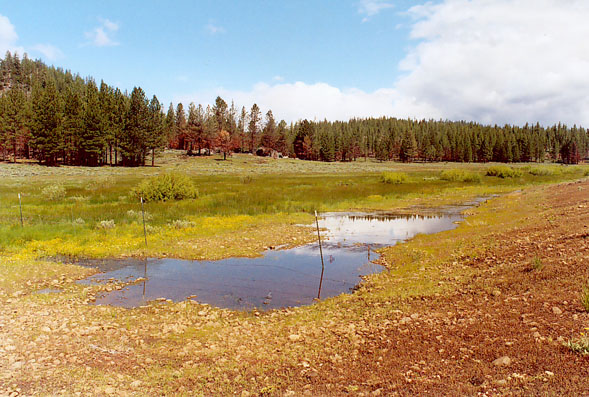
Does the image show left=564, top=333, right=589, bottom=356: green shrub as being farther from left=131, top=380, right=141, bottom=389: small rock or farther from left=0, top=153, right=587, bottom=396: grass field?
left=131, top=380, right=141, bottom=389: small rock

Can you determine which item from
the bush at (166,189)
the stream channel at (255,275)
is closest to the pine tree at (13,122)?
the bush at (166,189)

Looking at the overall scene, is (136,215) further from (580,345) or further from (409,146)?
(409,146)

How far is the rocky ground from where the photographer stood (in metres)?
6.73

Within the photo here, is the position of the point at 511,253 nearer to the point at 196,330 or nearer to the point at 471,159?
the point at 196,330

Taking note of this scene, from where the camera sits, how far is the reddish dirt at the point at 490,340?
241 inches

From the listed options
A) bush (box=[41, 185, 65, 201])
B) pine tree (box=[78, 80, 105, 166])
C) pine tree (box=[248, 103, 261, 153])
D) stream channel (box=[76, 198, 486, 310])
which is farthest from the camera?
pine tree (box=[248, 103, 261, 153])

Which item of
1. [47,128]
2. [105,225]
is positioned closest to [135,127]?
[47,128]

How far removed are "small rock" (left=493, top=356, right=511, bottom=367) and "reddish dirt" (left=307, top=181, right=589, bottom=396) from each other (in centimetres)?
6

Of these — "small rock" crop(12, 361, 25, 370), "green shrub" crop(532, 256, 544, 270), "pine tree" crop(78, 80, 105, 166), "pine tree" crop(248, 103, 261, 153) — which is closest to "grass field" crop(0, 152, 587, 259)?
"small rock" crop(12, 361, 25, 370)

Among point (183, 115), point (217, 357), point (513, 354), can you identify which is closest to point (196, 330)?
point (217, 357)

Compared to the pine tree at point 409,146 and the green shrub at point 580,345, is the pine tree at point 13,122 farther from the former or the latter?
the pine tree at point 409,146

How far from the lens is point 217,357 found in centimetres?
844

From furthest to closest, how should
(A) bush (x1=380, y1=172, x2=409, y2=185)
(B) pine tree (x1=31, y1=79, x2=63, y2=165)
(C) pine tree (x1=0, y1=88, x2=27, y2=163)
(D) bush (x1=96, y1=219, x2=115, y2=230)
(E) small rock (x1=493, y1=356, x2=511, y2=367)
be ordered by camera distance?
(C) pine tree (x1=0, y1=88, x2=27, y2=163) → (B) pine tree (x1=31, y1=79, x2=63, y2=165) → (A) bush (x1=380, y1=172, x2=409, y2=185) → (D) bush (x1=96, y1=219, x2=115, y2=230) → (E) small rock (x1=493, y1=356, x2=511, y2=367)

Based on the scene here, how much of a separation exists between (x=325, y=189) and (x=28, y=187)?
1487 inches
